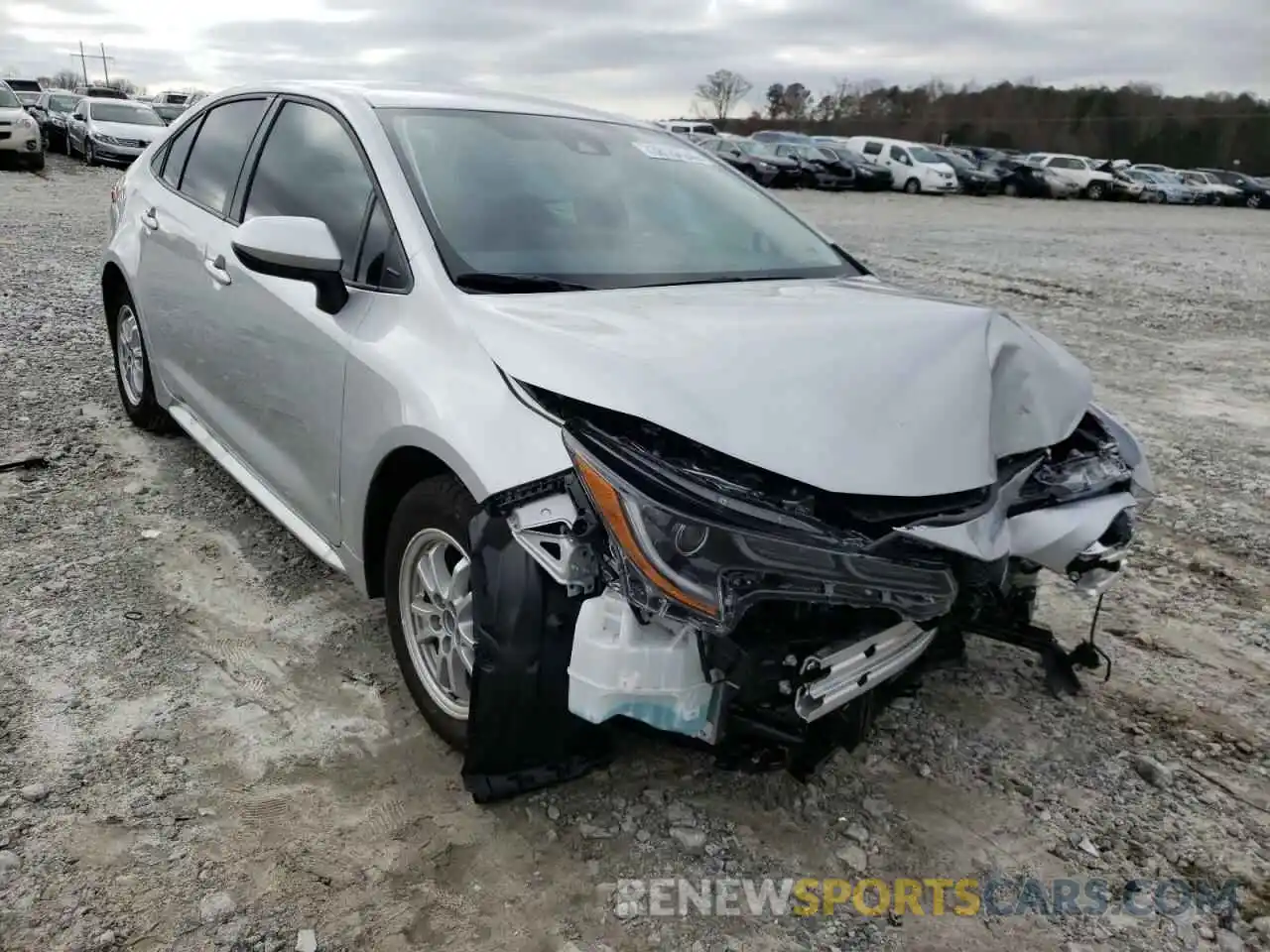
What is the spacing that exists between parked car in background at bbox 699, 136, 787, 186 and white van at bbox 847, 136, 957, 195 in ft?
11.2

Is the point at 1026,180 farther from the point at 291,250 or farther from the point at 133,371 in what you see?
the point at 291,250

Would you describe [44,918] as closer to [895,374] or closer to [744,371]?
[744,371]

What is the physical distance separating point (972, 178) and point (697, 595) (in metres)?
33.8

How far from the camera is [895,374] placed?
2262mm

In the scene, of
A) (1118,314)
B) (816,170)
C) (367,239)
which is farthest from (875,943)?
(816,170)

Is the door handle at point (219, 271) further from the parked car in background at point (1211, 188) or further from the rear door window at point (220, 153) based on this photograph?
the parked car in background at point (1211, 188)

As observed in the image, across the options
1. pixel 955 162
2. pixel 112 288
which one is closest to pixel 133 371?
pixel 112 288

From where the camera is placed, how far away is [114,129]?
20.8 m

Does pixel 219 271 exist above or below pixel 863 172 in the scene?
above

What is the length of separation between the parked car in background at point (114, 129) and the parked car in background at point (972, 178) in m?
23.2

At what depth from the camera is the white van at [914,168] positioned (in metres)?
31.0

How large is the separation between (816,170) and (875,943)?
2922 cm

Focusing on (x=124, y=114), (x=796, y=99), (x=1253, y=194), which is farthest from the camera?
(x=796, y=99)

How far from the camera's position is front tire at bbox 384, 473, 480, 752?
8.02ft
